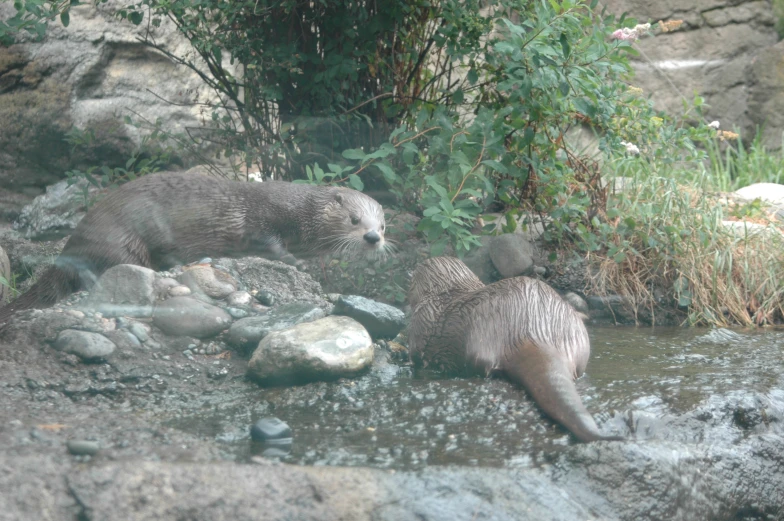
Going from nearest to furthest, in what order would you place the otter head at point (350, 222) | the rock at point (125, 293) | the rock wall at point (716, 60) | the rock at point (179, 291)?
the rock at point (125, 293)
the rock at point (179, 291)
the otter head at point (350, 222)
the rock wall at point (716, 60)

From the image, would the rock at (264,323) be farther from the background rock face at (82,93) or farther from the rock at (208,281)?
the background rock face at (82,93)

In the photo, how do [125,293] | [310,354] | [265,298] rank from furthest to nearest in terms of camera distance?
[265,298] → [125,293] → [310,354]

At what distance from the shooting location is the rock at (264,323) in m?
2.60

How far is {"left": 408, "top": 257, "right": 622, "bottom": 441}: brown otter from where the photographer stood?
206 centimetres

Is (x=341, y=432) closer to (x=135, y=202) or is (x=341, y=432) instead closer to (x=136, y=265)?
(x=136, y=265)

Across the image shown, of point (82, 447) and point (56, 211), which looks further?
point (56, 211)

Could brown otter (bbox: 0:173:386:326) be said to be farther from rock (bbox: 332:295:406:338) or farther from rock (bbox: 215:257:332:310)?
rock (bbox: 332:295:406:338)

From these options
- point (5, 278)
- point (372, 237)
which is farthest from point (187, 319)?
point (5, 278)

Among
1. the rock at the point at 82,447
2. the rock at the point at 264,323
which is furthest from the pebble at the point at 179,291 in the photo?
the rock at the point at 82,447

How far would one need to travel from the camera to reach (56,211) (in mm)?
4238

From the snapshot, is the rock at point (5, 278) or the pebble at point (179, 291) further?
the rock at point (5, 278)

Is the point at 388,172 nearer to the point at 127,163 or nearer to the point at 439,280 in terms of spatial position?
the point at 439,280

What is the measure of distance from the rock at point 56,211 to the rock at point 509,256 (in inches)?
78.8

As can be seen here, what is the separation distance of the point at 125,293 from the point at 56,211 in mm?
1791
